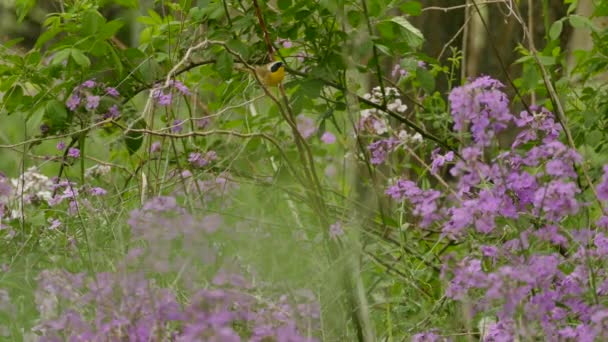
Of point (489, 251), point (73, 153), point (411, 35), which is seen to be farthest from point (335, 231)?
point (73, 153)

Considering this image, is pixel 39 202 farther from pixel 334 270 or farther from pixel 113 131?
pixel 334 270

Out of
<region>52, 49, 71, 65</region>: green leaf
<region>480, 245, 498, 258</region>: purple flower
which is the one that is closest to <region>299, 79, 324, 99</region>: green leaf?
<region>52, 49, 71, 65</region>: green leaf

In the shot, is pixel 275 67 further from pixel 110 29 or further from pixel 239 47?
pixel 110 29

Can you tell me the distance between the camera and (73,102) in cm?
279

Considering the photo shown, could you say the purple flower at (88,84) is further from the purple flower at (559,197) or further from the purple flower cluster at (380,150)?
the purple flower at (559,197)

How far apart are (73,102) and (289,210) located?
2.58 ft

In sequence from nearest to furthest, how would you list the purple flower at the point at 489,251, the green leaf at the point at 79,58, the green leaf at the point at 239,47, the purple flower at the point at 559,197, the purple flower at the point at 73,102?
the purple flower at the point at 559,197 < the purple flower at the point at 489,251 < the green leaf at the point at 79,58 < the green leaf at the point at 239,47 < the purple flower at the point at 73,102

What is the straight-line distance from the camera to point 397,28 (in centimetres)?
278

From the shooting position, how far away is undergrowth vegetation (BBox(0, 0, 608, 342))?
1.79m

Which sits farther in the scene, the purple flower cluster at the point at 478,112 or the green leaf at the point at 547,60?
the green leaf at the point at 547,60

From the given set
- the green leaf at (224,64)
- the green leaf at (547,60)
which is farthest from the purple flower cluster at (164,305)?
the green leaf at (547,60)

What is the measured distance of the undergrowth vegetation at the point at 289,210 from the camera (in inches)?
70.5

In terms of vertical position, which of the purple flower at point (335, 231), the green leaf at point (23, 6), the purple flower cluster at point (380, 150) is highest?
the green leaf at point (23, 6)

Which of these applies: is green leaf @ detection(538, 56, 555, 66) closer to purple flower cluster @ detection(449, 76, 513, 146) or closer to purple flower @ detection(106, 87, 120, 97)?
purple flower cluster @ detection(449, 76, 513, 146)
